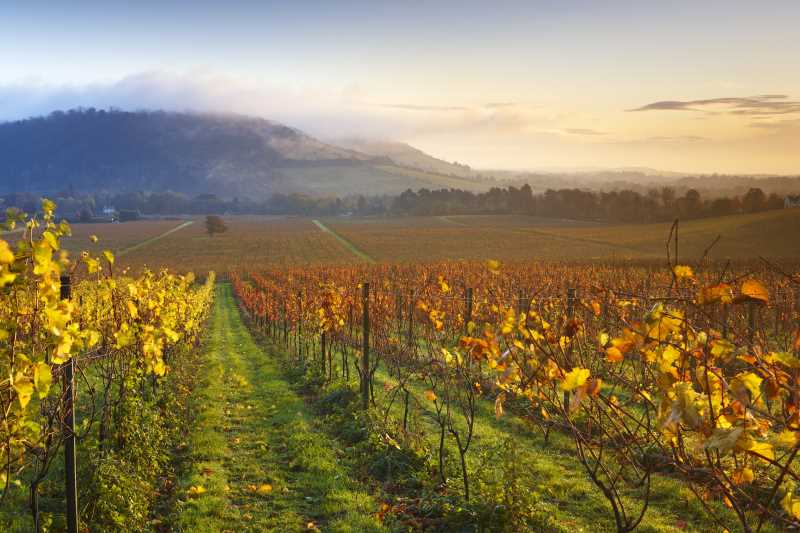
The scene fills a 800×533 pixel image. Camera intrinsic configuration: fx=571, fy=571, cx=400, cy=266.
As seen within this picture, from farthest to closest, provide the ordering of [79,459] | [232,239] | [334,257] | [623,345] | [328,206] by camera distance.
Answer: [328,206] → [232,239] → [334,257] → [79,459] → [623,345]

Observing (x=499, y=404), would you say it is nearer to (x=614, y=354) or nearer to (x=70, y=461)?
(x=614, y=354)

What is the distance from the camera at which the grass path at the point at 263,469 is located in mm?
6612

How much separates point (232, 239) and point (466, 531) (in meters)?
76.5

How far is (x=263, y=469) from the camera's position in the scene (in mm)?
8234

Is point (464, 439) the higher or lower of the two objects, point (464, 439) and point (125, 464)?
the lower

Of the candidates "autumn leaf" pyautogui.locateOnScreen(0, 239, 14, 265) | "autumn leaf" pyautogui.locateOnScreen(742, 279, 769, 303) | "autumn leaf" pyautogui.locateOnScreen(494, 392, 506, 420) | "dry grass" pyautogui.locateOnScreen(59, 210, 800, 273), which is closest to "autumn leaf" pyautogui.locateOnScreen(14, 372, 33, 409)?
"autumn leaf" pyautogui.locateOnScreen(0, 239, 14, 265)

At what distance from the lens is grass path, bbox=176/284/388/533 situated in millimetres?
6612

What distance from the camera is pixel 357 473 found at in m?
7.85

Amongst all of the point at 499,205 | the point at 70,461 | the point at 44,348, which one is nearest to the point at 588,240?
the point at 499,205

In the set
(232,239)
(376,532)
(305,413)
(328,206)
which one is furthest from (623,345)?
(328,206)

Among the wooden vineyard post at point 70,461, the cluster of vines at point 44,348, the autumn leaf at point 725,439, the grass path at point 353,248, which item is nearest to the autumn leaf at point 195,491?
the cluster of vines at point 44,348

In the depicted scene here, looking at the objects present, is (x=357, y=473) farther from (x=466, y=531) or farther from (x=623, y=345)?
(x=623, y=345)

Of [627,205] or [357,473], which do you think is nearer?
[357,473]

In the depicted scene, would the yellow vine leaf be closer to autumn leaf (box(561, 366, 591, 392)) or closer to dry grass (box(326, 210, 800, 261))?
autumn leaf (box(561, 366, 591, 392))
